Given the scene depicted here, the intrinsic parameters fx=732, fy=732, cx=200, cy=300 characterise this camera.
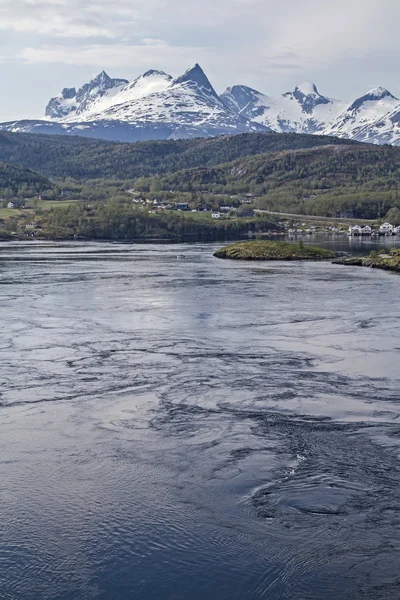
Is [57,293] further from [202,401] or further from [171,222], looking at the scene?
[171,222]

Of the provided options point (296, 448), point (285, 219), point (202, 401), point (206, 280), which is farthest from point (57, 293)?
point (285, 219)

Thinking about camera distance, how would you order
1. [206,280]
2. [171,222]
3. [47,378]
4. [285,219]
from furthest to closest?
1. [285,219]
2. [171,222]
3. [206,280]
4. [47,378]

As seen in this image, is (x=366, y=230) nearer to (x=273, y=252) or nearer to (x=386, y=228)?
(x=386, y=228)

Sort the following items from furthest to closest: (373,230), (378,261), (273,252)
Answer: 1. (373,230)
2. (273,252)
3. (378,261)

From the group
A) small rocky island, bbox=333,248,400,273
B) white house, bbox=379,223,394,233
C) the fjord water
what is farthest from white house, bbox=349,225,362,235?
the fjord water

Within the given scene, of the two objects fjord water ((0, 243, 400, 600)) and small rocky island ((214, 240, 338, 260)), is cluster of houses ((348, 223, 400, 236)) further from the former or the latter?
fjord water ((0, 243, 400, 600))

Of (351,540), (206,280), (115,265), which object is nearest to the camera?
(351,540)

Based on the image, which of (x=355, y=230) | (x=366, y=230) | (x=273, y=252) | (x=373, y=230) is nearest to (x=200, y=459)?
(x=273, y=252)
